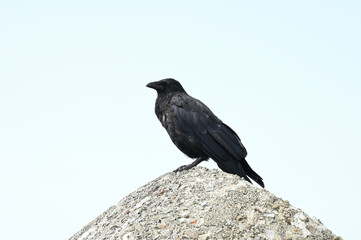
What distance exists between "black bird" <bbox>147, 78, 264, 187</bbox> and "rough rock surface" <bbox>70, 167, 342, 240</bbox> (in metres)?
0.70

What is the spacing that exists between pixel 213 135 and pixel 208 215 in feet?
7.25

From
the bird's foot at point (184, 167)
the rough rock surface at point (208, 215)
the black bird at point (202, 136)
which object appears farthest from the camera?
the black bird at point (202, 136)

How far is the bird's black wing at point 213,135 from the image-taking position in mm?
9609

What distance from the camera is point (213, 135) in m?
9.67

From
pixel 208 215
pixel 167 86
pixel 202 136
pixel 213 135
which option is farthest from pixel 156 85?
pixel 208 215

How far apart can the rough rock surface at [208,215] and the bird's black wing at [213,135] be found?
0.69m

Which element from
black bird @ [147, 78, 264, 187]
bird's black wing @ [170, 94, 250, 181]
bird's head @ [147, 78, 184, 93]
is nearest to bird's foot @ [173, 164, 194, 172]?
black bird @ [147, 78, 264, 187]

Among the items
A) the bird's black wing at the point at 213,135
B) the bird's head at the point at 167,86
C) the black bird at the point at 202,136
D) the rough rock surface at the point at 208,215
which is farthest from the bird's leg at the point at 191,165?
the bird's head at the point at 167,86

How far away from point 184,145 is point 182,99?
2.89 ft

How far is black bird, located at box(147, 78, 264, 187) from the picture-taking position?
378 inches

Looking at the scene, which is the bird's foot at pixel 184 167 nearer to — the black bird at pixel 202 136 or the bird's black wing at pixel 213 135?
the black bird at pixel 202 136

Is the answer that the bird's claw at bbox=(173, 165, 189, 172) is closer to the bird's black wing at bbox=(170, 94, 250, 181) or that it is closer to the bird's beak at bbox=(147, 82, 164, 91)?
the bird's black wing at bbox=(170, 94, 250, 181)

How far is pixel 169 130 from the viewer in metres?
9.88

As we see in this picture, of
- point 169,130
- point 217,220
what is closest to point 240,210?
point 217,220
